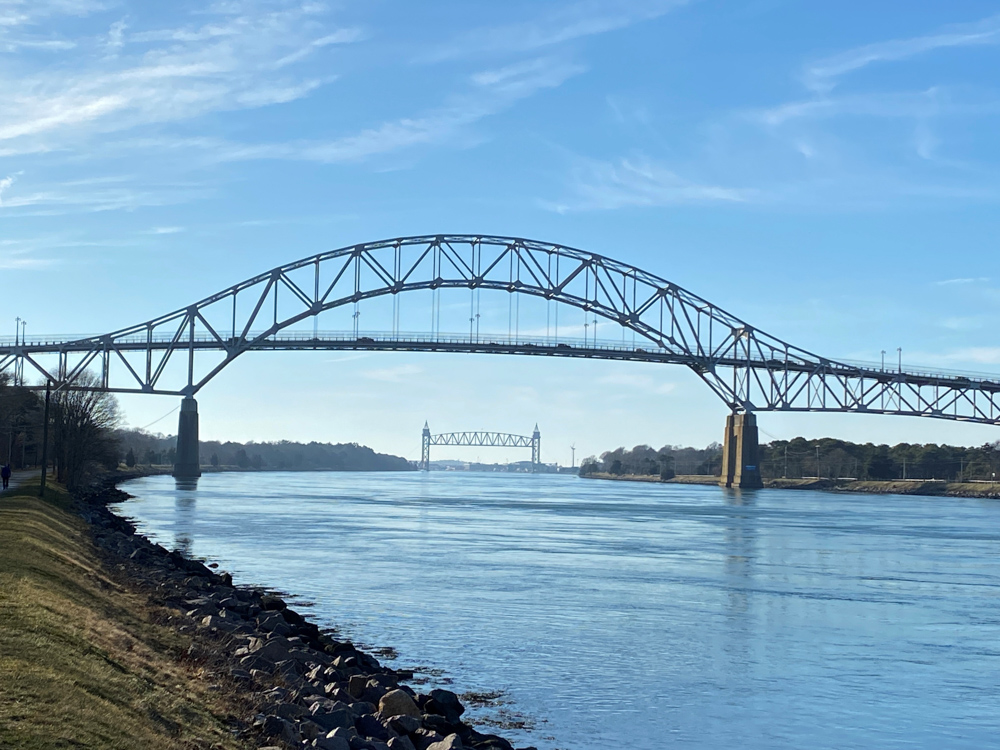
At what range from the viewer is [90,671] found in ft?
31.2

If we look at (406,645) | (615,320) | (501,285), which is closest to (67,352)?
(501,285)

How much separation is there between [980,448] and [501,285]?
240 ft

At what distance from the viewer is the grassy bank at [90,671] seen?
7715mm

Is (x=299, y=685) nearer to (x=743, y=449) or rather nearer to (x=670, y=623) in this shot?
(x=670, y=623)

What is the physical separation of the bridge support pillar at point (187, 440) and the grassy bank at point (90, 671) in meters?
84.7

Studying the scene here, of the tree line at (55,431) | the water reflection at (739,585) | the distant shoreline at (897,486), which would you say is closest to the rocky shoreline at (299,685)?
the water reflection at (739,585)

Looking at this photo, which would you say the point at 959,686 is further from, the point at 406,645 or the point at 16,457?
the point at 16,457

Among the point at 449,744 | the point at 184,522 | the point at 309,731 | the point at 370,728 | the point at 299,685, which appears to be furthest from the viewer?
the point at 184,522

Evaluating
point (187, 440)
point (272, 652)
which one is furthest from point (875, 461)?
point (272, 652)

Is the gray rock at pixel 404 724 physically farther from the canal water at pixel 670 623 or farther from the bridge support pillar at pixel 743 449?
the bridge support pillar at pixel 743 449

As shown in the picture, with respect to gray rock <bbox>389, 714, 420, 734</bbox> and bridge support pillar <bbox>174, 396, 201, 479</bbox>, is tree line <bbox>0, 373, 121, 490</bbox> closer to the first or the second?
bridge support pillar <bbox>174, 396, 201, 479</bbox>

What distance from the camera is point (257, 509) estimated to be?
60125 millimetres

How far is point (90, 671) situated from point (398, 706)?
319 centimetres

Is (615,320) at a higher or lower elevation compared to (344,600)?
higher
